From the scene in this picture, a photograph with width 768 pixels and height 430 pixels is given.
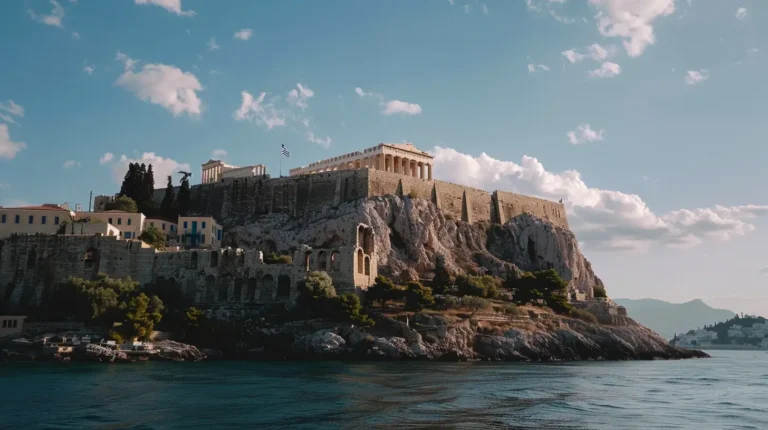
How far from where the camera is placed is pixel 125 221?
7738 centimetres

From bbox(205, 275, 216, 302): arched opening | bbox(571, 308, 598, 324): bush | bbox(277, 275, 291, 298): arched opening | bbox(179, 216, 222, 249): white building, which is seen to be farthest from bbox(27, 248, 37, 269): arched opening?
bbox(571, 308, 598, 324): bush

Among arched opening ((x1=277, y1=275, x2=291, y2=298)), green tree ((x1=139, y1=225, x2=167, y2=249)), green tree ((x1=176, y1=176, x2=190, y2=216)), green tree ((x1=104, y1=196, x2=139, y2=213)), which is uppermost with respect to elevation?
green tree ((x1=176, y1=176, x2=190, y2=216))

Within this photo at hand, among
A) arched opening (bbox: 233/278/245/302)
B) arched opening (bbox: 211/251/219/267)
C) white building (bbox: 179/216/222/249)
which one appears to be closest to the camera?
arched opening (bbox: 233/278/245/302)

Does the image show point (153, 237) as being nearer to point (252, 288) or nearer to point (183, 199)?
point (252, 288)

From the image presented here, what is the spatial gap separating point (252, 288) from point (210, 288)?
12.5 feet

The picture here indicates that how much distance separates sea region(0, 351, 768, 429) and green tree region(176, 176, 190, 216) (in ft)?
123

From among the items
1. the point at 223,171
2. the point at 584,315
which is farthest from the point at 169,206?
the point at 584,315

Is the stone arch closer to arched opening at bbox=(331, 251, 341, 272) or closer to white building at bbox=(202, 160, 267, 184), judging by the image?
arched opening at bbox=(331, 251, 341, 272)

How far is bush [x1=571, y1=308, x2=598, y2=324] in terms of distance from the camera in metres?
76.9

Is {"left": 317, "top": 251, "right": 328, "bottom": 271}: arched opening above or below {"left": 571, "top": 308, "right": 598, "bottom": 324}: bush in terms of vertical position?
above

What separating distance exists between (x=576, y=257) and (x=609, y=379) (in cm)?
5217

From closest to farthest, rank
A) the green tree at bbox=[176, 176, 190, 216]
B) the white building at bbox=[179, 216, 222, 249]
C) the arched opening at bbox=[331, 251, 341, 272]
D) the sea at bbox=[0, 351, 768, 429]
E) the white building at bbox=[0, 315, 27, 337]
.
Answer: the sea at bbox=[0, 351, 768, 429], the white building at bbox=[0, 315, 27, 337], the arched opening at bbox=[331, 251, 341, 272], the white building at bbox=[179, 216, 222, 249], the green tree at bbox=[176, 176, 190, 216]

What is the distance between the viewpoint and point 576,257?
99.8 metres

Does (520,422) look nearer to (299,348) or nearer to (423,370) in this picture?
(423,370)
